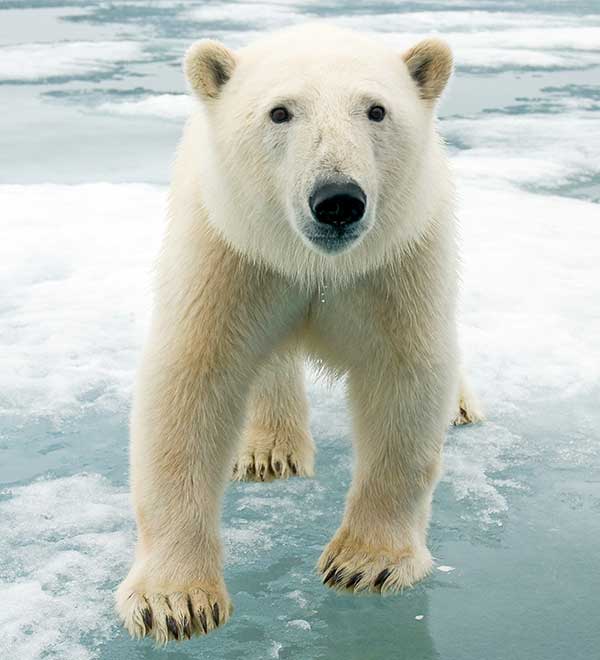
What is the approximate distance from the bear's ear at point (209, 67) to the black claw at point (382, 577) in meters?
1.33

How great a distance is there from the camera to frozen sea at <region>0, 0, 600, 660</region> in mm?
2760

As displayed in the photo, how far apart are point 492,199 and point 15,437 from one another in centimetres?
389

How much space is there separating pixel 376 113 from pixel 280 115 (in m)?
0.22

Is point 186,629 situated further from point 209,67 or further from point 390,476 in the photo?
point 209,67

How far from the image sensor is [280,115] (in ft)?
8.29

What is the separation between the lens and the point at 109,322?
15.6 feet

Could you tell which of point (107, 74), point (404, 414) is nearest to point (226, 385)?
point (404, 414)

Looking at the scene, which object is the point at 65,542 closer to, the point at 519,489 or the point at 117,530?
the point at 117,530

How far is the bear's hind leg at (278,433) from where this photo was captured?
144 inches

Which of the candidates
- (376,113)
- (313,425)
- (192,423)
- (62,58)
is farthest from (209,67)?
(62,58)

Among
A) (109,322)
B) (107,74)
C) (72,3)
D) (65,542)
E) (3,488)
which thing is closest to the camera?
(65,542)

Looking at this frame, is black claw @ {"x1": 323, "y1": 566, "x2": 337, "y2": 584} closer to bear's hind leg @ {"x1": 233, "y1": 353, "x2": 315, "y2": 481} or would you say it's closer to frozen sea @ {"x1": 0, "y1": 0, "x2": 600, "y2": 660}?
frozen sea @ {"x1": 0, "y1": 0, "x2": 600, "y2": 660}

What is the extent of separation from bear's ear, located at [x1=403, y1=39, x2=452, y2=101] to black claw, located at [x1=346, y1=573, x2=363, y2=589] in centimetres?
127

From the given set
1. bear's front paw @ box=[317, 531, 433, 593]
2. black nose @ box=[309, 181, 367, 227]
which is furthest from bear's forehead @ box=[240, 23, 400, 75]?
bear's front paw @ box=[317, 531, 433, 593]
